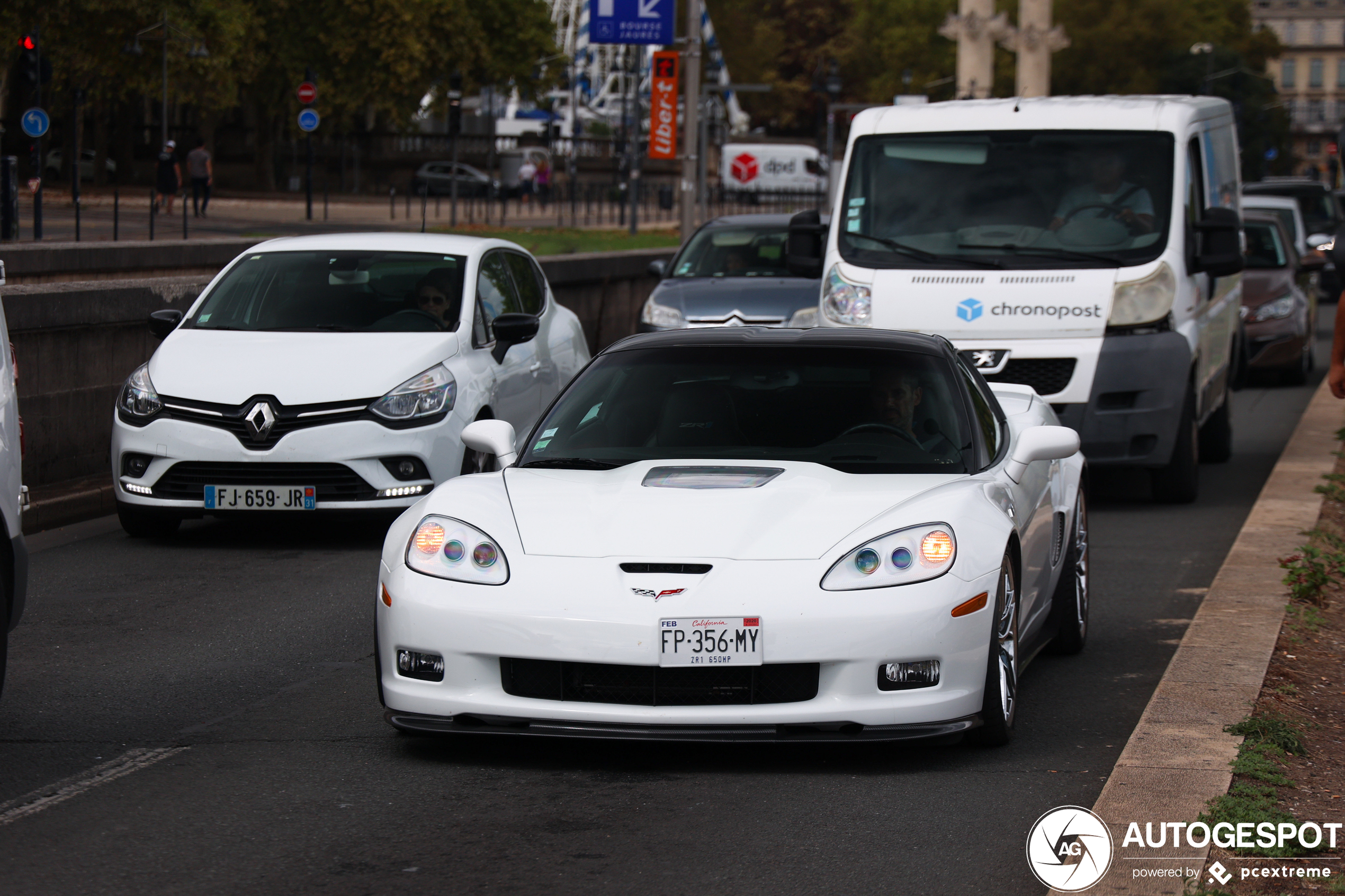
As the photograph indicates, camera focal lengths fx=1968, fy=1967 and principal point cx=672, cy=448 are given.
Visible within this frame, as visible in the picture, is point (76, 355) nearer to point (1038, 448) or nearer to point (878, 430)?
point (878, 430)

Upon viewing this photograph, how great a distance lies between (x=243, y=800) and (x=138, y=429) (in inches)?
207

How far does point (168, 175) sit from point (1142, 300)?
3239cm

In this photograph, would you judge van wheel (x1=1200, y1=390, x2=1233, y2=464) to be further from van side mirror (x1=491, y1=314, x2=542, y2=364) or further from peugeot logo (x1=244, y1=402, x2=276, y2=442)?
peugeot logo (x1=244, y1=402, x2=276, y2=442)

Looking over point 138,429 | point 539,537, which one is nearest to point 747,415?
point 539,537

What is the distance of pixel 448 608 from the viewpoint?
5508mm

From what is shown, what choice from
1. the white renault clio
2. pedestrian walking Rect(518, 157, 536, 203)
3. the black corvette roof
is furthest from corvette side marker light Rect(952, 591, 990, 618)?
pedestrian walking Rect(518, 157, 536, 203)

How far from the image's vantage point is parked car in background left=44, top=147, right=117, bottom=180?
200 ft

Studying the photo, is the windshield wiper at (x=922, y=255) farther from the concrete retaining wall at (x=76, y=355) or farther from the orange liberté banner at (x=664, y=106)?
the orange liberté banner at (x=664, y=106)

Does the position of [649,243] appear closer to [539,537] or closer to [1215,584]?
[1215,584]

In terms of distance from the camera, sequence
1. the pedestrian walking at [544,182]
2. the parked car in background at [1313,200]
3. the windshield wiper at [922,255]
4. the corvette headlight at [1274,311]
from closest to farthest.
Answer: the windshield wiper at [922,255]
the corvette headlight at [1274,311]
the parked car in background at [1313,200]
the pedestrian walking at [544,182]

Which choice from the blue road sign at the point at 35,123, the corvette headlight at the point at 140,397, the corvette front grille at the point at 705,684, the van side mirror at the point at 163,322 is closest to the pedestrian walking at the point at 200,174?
the blue road sign at the point at 35,123

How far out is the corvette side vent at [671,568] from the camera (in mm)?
5457

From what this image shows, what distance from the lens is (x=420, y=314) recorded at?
36.6 ft

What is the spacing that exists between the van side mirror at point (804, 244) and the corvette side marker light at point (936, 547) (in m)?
7.61
